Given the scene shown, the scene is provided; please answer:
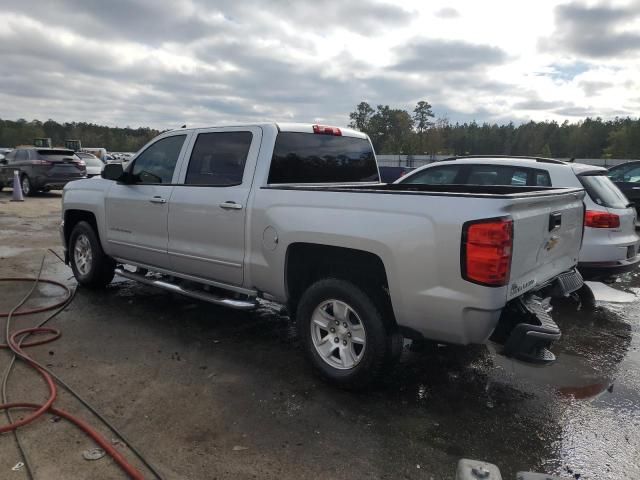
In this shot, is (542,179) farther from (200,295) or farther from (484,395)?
(200,295)

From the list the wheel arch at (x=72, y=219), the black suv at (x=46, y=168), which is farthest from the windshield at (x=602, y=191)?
the black suv at (x=46, y=168)

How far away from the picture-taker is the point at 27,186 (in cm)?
1827

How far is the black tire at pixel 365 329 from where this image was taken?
3387mm

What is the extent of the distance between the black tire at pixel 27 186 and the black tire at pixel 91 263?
45.8 feet

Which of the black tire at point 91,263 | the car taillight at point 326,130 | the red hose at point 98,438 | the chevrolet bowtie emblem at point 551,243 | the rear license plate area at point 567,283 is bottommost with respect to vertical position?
the red hose at point 98,438

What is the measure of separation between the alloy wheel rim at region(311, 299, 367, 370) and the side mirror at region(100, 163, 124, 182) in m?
2.95

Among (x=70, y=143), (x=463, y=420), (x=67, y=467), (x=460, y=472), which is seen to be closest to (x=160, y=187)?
(x=67, y=467)

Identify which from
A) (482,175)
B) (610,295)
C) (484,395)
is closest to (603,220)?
(482,175)

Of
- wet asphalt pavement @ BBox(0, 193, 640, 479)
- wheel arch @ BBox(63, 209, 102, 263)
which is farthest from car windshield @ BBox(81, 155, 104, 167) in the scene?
wet asphalt pavement @ BBox(0, 193, 640, 479)

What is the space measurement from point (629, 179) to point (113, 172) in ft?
43.2

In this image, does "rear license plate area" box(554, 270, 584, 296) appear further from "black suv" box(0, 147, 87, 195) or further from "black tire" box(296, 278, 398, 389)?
"black suv" box(0, 147, 87, 195)

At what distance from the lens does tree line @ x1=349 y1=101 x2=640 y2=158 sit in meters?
76.8

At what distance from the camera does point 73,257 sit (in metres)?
6.36

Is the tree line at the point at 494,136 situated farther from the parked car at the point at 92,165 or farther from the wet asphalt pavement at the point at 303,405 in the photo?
the wet asphalt pavement at the point at 303,405
